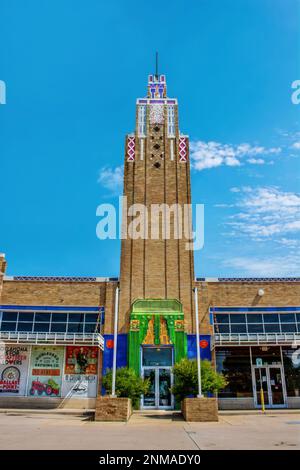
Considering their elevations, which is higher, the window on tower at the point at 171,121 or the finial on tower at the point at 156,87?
the finial on tower at the point at 156,87

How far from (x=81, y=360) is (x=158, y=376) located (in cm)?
511

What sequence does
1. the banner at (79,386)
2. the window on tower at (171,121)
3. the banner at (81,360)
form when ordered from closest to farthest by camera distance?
the banner at (79,386) < the banner at (81,360) < the window on tower at (171,121)

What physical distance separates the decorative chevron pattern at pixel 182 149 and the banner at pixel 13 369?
58.9 ft

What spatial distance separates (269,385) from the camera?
25547 millimetres

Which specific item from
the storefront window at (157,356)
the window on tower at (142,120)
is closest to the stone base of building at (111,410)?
the storefront window at (157,356)

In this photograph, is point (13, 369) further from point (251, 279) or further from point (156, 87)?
point (156, 87)

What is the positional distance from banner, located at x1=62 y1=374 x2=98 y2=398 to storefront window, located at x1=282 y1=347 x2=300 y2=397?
11957 millimetres

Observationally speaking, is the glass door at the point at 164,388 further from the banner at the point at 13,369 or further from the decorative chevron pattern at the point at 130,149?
the decorative chevron pattern at the point at 130,149

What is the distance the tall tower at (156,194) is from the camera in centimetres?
2845

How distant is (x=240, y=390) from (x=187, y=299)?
21.6ft

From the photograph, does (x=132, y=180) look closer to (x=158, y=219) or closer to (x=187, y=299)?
(x=158, y=219)

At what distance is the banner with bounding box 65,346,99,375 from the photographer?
26.4 metres

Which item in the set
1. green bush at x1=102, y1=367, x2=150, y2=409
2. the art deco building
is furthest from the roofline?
green bush at x1=102, y1=367, x2=150, y2=409

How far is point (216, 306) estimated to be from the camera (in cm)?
2789
